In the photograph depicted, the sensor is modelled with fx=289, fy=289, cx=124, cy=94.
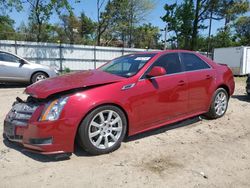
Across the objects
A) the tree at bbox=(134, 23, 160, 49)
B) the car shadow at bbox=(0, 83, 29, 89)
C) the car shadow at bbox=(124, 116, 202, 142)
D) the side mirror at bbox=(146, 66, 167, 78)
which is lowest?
the car shadow at bbox=(124, 116, 202, 142)

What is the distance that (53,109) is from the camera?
3820mm

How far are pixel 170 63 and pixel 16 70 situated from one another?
7698mm

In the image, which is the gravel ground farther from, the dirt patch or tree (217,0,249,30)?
tree (217,0,249,30)

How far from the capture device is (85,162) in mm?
3920

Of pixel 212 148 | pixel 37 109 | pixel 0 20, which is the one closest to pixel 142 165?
pixel 212 148

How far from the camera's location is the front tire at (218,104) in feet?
19.9

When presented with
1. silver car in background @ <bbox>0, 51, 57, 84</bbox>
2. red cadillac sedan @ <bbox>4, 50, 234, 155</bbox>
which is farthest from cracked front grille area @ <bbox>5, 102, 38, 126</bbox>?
silver car in background @ <bbox>0, 51, 57, 84</bbox>

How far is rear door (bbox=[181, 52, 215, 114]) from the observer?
213 inches

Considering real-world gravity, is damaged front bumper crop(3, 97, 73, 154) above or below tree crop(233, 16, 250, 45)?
below

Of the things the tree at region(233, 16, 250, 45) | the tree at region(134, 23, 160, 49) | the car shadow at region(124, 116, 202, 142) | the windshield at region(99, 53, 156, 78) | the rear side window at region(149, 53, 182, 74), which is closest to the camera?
the windshield at region(99, 53, 156, 78)

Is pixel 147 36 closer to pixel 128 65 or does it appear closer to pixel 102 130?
pixel 128 65

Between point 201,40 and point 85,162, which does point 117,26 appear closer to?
point 201,40

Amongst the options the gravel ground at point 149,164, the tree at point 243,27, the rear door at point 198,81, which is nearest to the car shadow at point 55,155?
the gravel ground at point 149,164

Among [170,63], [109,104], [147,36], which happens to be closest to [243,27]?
[147,36]
